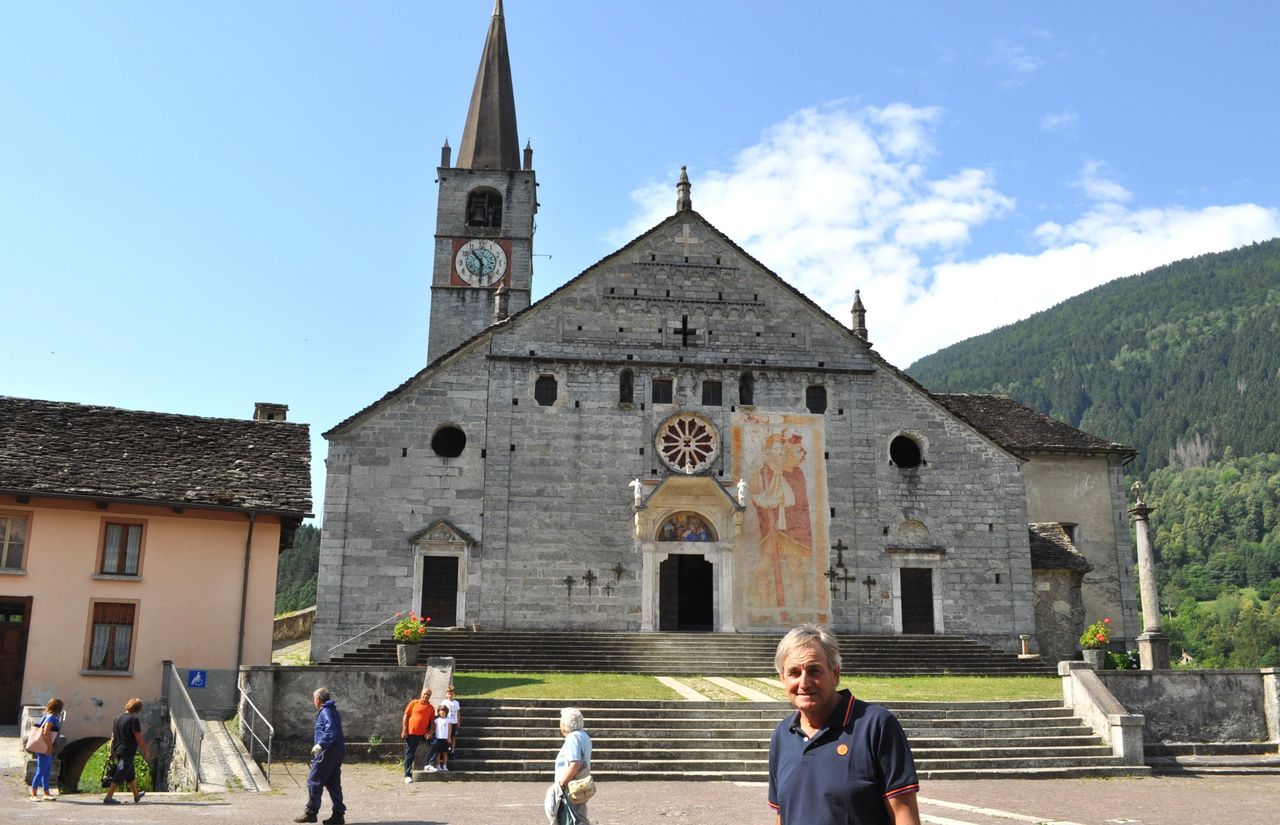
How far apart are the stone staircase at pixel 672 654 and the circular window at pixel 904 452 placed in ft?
17.1

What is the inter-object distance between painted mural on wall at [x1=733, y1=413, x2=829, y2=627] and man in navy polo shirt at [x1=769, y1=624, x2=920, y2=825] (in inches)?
1004

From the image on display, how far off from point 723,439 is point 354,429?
34.1 ft

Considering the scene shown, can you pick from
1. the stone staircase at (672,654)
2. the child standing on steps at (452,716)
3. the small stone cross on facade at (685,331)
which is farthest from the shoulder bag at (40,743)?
the small stone cross on facade at (685,331)

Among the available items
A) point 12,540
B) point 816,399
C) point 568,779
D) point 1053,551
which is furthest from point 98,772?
point 1053,551

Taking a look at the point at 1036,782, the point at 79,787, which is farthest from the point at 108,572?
the point at 1036,782

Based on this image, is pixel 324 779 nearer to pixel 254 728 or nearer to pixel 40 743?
pixel 40 743

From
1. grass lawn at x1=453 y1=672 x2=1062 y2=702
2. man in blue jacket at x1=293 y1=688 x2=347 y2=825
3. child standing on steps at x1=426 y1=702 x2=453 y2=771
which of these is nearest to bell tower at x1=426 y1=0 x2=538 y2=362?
grass lawn at x1=453 y1=672 x2=1062 y2=702

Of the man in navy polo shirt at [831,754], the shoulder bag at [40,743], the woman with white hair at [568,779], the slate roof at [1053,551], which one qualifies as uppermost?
the slate roof at [1053,551]

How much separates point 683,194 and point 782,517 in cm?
1044

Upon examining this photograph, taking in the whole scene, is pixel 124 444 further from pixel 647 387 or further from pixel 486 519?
pixel 647 387

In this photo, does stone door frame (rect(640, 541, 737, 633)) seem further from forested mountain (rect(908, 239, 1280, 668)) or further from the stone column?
forested mountain (rect(908, 239, 1280, 668))

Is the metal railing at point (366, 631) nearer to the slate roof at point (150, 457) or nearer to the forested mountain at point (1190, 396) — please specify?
the slate roof at point (150, 457)

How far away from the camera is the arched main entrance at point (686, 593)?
3031 cm

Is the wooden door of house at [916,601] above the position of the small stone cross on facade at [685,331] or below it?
below
